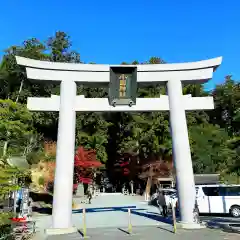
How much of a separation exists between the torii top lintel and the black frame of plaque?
0.26m

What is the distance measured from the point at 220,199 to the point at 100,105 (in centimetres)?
984

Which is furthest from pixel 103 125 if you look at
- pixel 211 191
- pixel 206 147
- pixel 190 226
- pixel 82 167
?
pixel 190 226

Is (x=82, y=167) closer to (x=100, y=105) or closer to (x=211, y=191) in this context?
(x=211, y=191)

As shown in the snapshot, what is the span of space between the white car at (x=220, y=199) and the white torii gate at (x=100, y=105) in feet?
19.6

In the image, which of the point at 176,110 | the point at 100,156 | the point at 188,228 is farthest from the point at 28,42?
the point at 188,228

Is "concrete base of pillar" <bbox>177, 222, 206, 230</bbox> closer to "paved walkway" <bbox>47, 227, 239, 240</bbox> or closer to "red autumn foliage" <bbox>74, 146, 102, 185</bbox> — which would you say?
"paved walkway" <bbox>47, 227, 239, 240</bbox>

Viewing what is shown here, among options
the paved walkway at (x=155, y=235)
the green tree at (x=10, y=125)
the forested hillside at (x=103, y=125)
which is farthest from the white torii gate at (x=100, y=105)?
the forested hillside at (x=103, y=125)

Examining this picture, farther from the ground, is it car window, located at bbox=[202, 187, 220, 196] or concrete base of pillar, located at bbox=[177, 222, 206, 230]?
car window, located at bbox=[202, 187, 220, 196]

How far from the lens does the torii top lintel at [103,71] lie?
12.9 m

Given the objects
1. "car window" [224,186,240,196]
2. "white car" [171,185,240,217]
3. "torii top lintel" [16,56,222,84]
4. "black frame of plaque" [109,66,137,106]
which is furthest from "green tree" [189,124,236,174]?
"black frame of plaque" [109,66,137,106]

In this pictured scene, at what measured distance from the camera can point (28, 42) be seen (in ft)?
129

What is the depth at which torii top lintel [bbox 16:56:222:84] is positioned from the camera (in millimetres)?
12922

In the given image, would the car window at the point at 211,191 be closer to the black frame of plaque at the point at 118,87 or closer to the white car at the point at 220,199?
the white car at the point at 220,199

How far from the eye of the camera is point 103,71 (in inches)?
525
